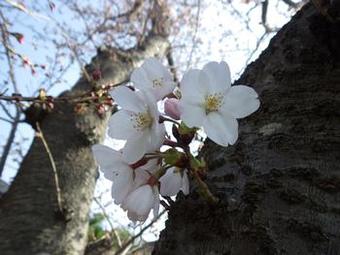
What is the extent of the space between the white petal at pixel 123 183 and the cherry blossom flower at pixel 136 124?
0.14 feet

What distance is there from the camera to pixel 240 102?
60cm

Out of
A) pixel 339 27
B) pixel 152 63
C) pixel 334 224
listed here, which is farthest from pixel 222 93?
pixel 339 27

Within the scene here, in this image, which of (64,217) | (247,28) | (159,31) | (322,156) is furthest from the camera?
(159,31)

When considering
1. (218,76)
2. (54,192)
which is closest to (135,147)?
(218,76)

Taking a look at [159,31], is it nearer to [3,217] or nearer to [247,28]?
[247,28]

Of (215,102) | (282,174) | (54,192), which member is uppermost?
(54,192)

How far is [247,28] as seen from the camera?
4.41 metres

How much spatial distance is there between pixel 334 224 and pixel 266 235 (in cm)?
10

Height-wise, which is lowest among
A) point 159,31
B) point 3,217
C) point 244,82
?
point 244,82

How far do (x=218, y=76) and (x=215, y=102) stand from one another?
0.04m

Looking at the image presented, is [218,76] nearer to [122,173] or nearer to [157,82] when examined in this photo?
[157,82]

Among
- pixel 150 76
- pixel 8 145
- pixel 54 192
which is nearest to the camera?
pixel 150 76

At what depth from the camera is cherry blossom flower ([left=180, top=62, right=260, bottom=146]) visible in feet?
1.88

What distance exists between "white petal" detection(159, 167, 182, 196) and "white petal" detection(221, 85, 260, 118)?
0.13 metres
